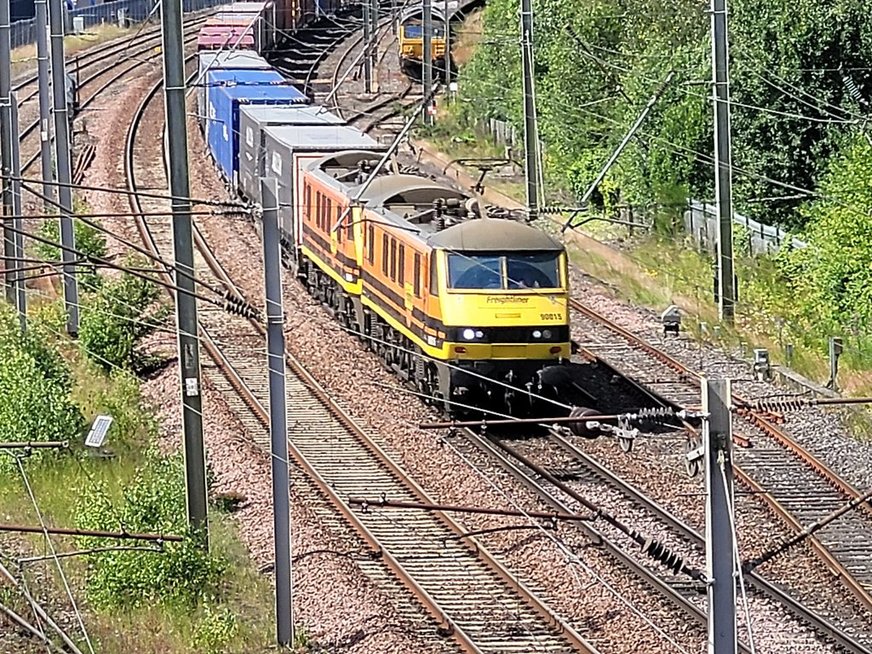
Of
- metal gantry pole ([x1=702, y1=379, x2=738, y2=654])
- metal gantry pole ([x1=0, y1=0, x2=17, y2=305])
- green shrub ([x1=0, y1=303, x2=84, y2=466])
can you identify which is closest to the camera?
metal gantry pole ([x1=702, y1=379, x2=738, y2=654])

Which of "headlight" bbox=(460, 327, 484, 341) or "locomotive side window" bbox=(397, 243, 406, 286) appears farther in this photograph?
"locomotive side window" bbox=(397, 243, 406, 286)

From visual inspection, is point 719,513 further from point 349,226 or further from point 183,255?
point 349,226

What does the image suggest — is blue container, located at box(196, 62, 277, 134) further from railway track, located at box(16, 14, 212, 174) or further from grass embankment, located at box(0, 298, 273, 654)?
grass embankment, located at box(0, 298, 273, 654)

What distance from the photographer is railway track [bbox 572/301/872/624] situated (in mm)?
15797

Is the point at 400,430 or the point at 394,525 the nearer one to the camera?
the point at 394,525

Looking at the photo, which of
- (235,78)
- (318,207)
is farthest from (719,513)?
(235,78)

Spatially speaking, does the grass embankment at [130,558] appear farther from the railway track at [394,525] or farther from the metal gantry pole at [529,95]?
the metal gantry pole at [529,95]

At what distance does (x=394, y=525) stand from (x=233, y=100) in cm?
2154

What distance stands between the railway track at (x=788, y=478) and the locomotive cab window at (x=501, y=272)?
297 centimetres

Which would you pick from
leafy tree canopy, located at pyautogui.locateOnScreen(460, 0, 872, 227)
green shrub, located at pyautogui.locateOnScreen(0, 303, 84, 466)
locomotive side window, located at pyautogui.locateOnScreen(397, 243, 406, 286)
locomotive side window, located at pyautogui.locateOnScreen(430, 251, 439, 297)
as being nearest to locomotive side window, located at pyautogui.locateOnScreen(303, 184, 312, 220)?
locomotive side window, located at pyautogui.locateOnScreen(397, 243, 406, 286)

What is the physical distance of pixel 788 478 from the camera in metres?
18.3

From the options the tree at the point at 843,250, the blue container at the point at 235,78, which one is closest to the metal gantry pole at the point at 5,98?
the tree at the point at 843,250

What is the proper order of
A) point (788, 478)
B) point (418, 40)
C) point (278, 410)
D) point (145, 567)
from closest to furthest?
point (278, 410) < point (145, 567) < point (788, 478) < point (418, 40)

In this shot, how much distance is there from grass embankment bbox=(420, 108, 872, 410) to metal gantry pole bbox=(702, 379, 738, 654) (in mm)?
13821
